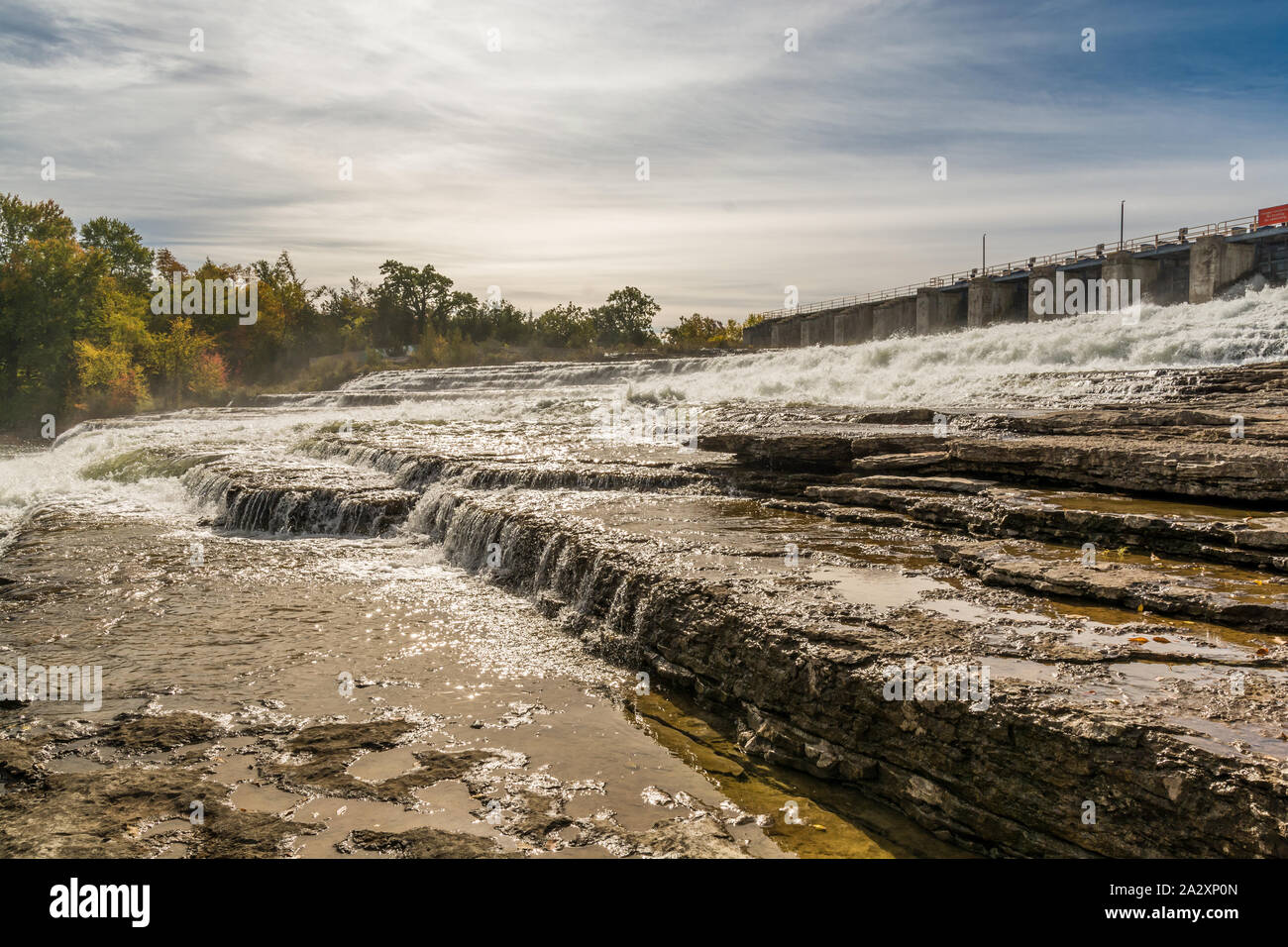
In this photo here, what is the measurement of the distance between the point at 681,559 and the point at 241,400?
167ft

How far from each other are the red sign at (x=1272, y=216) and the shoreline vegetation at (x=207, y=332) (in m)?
32.2

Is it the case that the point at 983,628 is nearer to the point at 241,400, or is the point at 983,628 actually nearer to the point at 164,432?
the point at 164,432

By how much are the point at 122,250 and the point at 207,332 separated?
1147 cm

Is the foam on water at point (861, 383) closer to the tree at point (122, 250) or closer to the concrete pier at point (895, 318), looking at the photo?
the concrete pier at point (895, 318)

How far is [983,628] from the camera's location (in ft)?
17.8

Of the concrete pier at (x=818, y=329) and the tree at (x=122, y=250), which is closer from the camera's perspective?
the concrete pier at (x=818, y=329)

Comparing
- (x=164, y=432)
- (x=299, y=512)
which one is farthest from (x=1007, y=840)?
(x=164, y=432)

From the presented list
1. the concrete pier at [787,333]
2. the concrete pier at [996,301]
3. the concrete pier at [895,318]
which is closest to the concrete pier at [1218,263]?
the concrete pier at [996,301]

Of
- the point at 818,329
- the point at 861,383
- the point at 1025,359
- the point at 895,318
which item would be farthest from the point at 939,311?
the point at 1025,359

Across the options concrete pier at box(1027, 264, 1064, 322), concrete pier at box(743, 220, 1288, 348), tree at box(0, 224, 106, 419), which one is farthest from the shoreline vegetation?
concrete pier at box(1027, 264, 1064, 322)

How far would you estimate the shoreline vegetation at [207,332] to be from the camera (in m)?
47.7

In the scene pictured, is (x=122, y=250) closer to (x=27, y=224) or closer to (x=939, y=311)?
(x=27, y=224)
